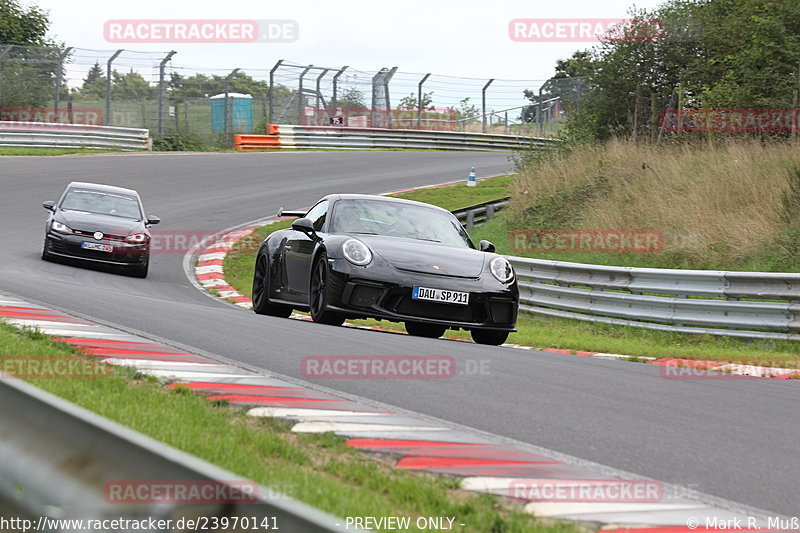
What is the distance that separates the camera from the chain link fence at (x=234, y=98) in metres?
32.8

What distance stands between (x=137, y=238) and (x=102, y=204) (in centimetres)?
121

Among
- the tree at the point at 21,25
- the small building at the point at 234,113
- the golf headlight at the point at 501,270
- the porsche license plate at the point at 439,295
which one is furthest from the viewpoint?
the tree at the point at 21,25

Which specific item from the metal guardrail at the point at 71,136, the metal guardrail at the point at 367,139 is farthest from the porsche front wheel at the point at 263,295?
the metal guardrail at the point at 367,139

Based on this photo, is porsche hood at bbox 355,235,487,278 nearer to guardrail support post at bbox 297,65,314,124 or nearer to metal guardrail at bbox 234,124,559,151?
metal guardrail at bbox 234,124,559,151

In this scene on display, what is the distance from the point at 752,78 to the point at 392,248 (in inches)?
534

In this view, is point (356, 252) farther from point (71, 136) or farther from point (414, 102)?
point (414, 102)

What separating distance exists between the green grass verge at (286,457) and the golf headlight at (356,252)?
3256 millimetres

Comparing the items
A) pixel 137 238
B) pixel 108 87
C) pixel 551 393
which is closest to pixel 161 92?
pixel 108 87

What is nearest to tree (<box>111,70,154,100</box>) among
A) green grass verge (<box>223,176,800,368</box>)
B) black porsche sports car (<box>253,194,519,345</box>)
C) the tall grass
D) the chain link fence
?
the chain link fence

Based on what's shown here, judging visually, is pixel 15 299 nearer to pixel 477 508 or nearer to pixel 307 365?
pixel 307 365

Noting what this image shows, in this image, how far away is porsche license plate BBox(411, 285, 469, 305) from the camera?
29.5ft

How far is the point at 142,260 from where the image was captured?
53.5 ft

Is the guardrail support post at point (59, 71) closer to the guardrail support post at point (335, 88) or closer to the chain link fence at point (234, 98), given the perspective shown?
the chain link fence at point (234, 98)

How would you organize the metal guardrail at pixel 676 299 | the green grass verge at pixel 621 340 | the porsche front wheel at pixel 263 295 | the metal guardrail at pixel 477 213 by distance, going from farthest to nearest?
1. the metal guardrail at pixel 477 213
2. the metal guardrail at pixel 676 299
3. the porsche front wheel at pixel 263 295
4. the green grass verge at pixel 621 340
